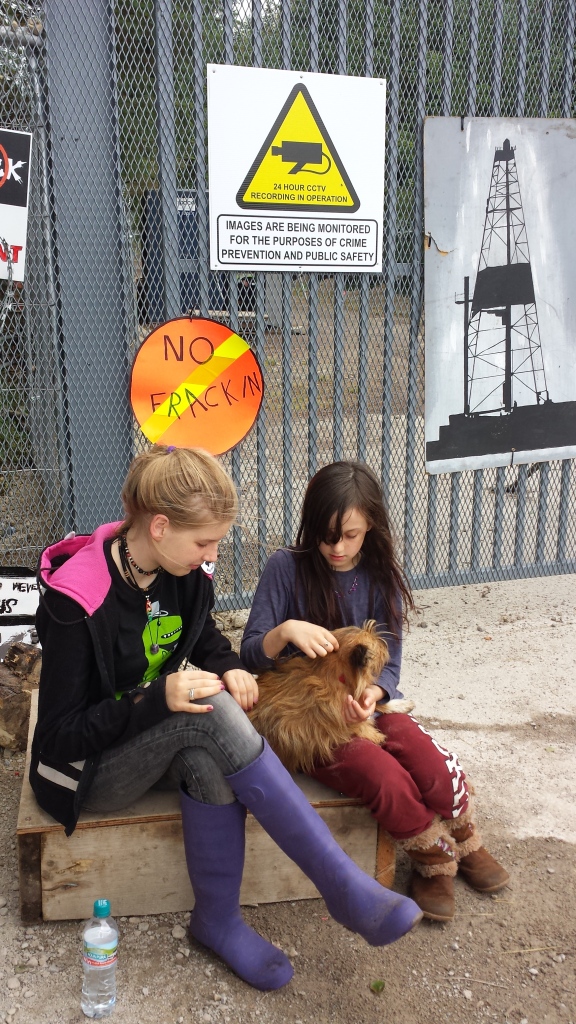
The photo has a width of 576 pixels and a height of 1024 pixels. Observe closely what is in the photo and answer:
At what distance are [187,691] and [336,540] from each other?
811 millimetres

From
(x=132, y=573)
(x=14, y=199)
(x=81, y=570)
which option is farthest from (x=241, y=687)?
(x=14, y=199)

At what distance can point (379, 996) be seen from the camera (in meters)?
2.44

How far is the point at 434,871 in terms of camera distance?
2.75 meters

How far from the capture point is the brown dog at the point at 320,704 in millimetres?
2648

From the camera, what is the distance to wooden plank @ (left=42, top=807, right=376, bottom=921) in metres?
2.59

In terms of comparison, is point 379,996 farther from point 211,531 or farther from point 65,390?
point 65,390

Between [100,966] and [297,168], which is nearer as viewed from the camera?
[100,966]

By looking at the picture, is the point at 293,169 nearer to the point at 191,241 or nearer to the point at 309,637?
the point at 191,241

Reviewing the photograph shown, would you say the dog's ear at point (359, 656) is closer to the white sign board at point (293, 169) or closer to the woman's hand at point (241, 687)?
the woman's hand at point (241, 687)

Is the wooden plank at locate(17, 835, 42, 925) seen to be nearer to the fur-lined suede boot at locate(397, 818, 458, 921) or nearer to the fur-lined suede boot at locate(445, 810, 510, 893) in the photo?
the fur-lined suede boot at locate(397, 818, 458, 921)

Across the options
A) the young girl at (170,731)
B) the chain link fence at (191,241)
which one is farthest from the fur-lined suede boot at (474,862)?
the chain link fence at (191,241)

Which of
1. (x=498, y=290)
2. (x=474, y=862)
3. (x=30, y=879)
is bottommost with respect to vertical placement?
(x=474, y=862)

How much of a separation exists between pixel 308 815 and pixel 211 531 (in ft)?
2.63

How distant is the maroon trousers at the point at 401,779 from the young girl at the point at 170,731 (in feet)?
1.04
